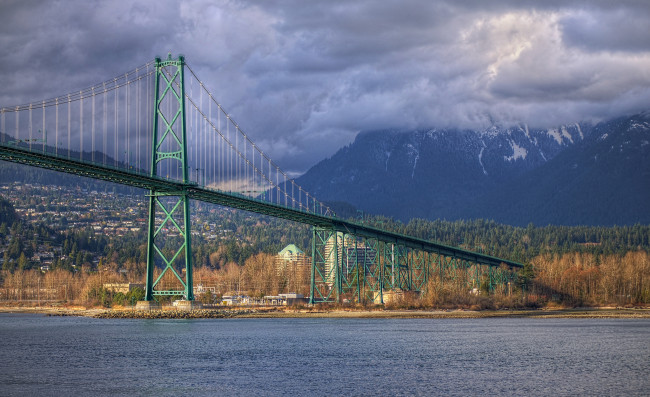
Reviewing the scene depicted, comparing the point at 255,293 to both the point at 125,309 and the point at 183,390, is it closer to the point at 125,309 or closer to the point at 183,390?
the point at 125,309

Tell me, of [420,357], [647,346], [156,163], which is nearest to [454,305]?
[156,163]

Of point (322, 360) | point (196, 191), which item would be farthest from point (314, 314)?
point (322, 360)

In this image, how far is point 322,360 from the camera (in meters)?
48.3

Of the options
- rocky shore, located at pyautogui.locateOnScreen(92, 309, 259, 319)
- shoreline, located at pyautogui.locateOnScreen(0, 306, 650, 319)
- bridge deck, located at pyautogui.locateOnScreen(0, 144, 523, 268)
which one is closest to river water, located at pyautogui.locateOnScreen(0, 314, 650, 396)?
rocky shore, located at pyautogui.locateOnScreen(92, 309, 259, 319)

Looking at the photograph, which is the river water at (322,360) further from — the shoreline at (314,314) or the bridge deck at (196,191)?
the bridge deck at (196,191)

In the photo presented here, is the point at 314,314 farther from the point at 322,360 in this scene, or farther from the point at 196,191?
the point at 322,360

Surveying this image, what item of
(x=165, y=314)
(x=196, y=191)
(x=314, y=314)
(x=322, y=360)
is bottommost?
(x=314, y=314)

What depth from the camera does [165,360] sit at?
158 ft

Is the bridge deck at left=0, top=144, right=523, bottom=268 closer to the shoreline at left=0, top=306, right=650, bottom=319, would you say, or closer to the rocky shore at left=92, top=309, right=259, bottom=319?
the shoreline at left=0, top=306, right=650, bottom=319

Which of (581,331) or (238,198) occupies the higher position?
(238,198)

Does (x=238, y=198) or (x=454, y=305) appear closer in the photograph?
(x=238, y=198)

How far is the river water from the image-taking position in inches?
1480

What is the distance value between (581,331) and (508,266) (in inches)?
3205

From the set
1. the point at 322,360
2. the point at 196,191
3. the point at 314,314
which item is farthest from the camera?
the point at 314,314
